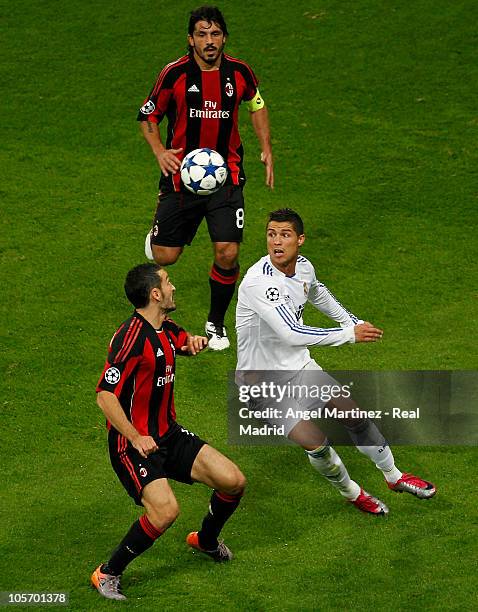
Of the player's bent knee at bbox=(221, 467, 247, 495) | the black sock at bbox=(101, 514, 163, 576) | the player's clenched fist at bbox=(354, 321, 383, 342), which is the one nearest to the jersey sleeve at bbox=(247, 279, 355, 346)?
the player's clenched fist at bbox=(354, 321, 383, 342)

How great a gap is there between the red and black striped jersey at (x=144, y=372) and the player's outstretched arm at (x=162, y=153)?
7.93 feet

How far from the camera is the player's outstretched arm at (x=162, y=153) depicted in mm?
9711

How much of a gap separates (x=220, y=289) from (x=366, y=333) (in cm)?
274

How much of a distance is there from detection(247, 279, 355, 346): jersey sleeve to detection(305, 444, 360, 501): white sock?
727mm

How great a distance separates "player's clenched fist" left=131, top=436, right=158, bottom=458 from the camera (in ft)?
23.2

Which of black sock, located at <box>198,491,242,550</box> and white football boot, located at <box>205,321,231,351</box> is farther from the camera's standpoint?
white football boot, located at <box>205,321,231,351</box>

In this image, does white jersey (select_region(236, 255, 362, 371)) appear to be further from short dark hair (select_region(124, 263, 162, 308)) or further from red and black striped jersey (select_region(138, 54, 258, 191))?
red and black striped jersey (select_region(138, 54, 258, 191))

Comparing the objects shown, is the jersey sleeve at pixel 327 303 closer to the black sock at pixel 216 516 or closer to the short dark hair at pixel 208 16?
the black sock at pixel 216 516

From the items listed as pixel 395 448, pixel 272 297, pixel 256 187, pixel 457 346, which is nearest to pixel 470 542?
pixel 395 448

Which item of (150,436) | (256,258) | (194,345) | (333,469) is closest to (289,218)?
(194,345)

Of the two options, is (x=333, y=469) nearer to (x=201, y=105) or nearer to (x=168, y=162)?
(x=168, y=162)

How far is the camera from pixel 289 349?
27.4ft

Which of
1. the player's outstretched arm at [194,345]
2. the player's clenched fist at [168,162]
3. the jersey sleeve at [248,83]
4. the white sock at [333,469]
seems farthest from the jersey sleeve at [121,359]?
the jersey sleeve at [248,83]

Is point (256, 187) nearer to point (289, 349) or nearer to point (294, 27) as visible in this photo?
point (294, 27)
